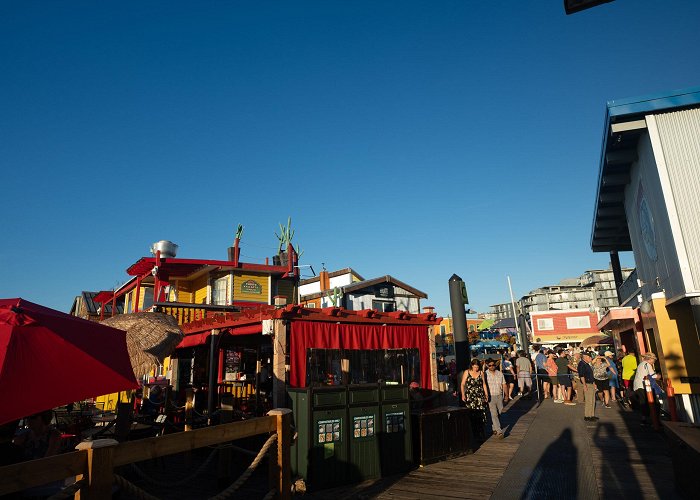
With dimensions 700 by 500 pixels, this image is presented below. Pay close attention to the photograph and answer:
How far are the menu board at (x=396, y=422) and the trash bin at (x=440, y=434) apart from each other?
40 centimetres

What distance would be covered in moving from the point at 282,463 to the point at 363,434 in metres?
2.71

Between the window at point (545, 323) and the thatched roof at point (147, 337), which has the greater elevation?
the window at point (545, 323)

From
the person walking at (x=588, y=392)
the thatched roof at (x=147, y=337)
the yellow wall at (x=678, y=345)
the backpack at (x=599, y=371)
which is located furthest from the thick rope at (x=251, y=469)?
the backpack at (x=599, y=371)

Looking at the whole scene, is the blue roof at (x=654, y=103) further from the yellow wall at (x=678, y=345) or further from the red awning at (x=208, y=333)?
the red awning at (x=208, y=333)

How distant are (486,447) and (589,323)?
50.9 metres

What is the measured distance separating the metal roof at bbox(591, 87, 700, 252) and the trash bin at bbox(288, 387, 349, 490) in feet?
33.0

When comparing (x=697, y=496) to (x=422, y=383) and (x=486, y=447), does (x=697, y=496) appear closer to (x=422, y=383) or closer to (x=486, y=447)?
(x=486, y=447)

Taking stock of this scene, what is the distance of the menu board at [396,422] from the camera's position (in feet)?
24.8

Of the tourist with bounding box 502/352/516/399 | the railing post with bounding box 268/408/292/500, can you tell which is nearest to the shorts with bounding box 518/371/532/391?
the tourist with bounding box 502/352/516/399

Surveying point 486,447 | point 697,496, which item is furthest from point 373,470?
point 697,496

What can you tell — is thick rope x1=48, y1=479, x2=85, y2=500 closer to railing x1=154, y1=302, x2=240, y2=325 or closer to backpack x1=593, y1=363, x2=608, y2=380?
railing x1=154, y1=302, x2=240, y2=325

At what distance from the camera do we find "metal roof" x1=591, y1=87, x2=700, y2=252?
35.2 feet

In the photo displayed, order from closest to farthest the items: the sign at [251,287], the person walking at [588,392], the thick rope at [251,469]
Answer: the thick rope at [251,469] < the person walking at [588,392] < the sign at [251,287]

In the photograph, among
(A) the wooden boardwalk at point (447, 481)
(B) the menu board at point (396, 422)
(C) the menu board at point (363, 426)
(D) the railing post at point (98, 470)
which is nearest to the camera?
(D) the railing post at point (98, 470)
